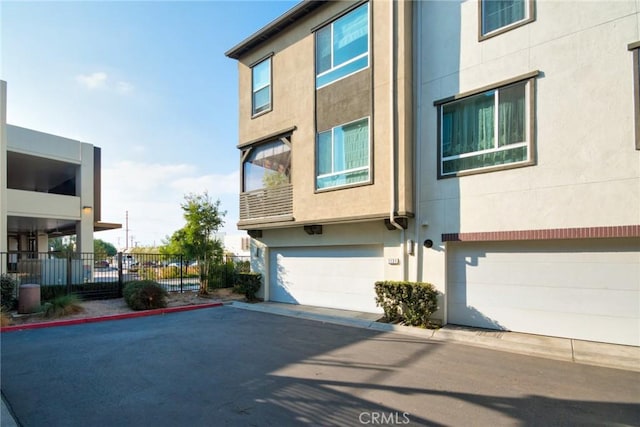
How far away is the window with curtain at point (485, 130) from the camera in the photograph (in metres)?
8.07

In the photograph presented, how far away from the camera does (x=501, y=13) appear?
8.47m

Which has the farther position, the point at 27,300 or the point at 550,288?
the point at 27,300

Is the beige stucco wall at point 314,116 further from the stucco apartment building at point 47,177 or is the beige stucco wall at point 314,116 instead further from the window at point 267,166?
the stucco apartment building at point 47,177

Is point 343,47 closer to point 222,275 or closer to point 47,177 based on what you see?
point 222,275

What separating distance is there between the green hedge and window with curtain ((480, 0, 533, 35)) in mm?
6336

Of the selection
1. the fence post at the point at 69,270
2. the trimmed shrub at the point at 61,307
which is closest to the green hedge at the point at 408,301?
the trimmed shrub at the point at 61,307

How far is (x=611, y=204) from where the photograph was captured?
6852 millimetres

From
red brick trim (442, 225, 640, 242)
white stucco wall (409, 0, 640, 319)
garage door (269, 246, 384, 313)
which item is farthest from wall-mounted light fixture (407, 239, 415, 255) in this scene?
garage door (269, 246, 384, 313)

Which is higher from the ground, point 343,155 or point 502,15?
point 502,15

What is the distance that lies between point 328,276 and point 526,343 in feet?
19.3

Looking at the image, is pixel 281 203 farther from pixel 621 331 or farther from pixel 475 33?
pixel 621 331

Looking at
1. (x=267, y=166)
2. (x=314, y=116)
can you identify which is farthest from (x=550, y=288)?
(x=267, y=166)

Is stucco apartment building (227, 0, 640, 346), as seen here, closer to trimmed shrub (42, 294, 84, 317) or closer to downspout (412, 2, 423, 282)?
downspout (412, 2, 423, 282)

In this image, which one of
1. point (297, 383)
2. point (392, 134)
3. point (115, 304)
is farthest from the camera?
point (115, 304)
